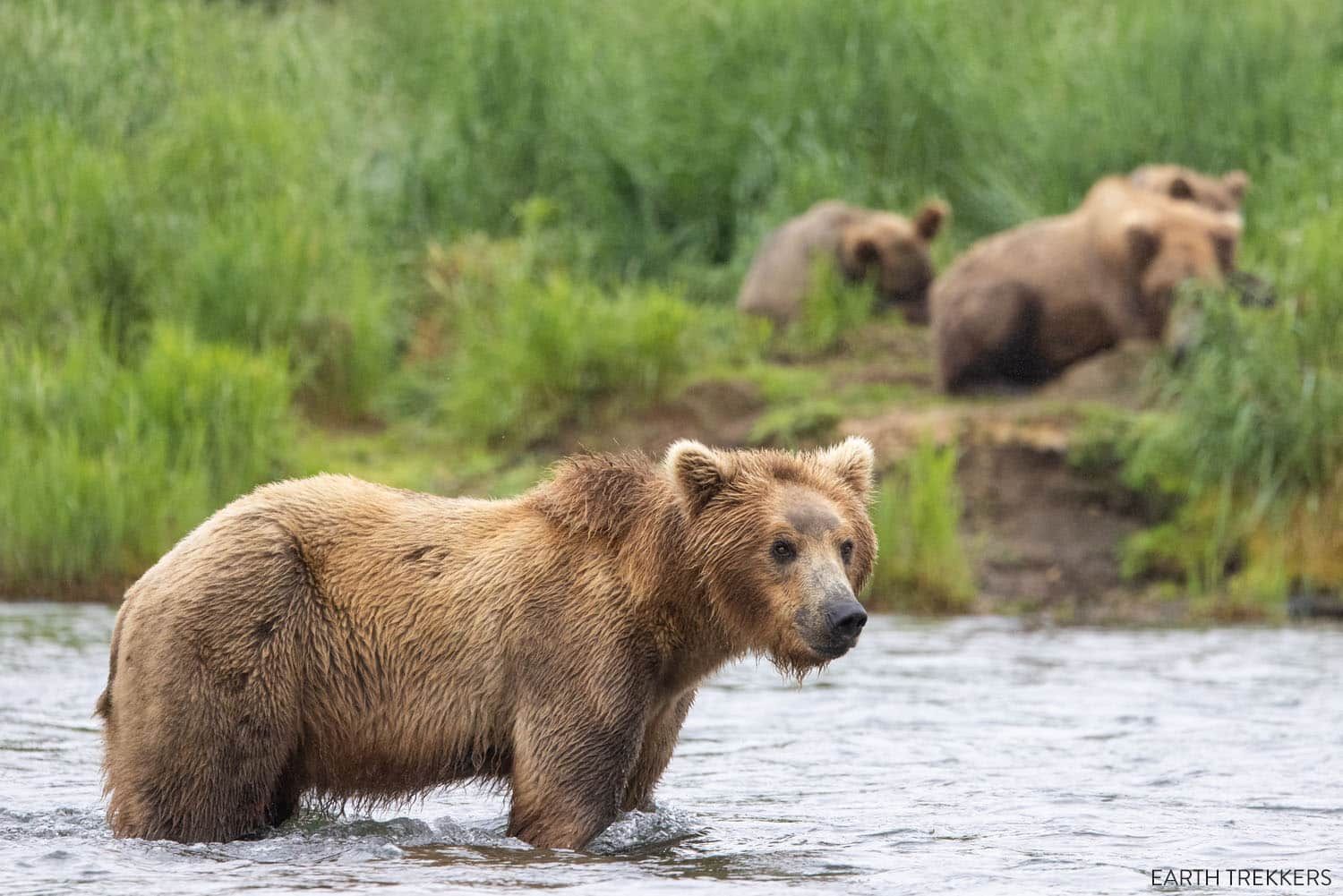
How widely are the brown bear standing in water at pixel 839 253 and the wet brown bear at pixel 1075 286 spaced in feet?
3.03

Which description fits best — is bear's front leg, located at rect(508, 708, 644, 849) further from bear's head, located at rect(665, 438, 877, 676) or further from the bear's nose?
the bear's nose

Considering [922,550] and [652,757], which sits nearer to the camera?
[652,757]

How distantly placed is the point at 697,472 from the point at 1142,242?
7.90 m

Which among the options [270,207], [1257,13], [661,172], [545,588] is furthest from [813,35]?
[545,588]

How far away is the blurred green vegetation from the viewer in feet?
36.9

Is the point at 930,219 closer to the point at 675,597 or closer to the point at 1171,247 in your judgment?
the point at 1171,247

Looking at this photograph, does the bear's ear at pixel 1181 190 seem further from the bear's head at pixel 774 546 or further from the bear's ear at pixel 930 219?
the bear's head at pixel 774 546

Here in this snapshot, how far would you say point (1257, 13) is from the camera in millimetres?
15344

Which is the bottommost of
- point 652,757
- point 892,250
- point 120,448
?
point 120,448

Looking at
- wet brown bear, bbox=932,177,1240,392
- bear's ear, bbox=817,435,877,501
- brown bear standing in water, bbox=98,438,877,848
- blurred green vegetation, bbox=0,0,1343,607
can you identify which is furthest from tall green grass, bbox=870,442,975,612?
brown bear standing in water, bbox=98,438,877,848

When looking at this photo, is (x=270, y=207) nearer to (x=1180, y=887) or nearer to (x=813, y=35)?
(x=813, y=35)

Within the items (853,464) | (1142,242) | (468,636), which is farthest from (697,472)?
(1142,242)

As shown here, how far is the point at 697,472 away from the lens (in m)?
5.80

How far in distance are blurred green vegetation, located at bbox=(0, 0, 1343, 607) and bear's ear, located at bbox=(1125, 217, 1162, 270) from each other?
2.20 ft
